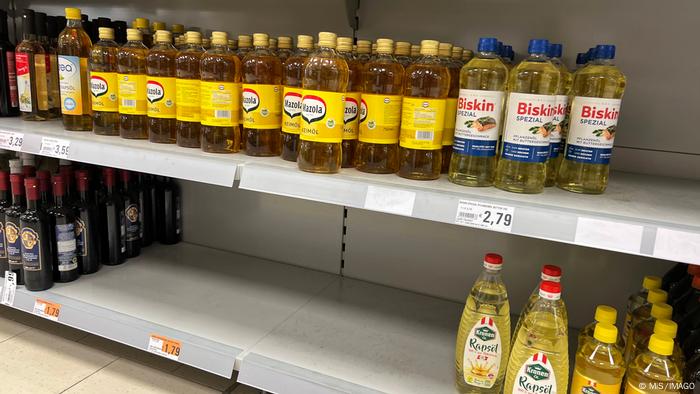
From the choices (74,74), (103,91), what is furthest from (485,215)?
(74,74)

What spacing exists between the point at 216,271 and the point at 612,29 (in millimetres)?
1499

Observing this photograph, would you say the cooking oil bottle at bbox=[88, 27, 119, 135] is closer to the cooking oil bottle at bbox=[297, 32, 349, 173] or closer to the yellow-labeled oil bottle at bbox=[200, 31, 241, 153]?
the yellow-labeled oil bottle at bbox=[200, 31, 241, 153]

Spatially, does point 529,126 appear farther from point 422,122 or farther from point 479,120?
point 422,122

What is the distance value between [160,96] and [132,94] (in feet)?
0.31

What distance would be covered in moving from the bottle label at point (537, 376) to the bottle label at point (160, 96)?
1.14 meters

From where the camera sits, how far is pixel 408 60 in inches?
49.8

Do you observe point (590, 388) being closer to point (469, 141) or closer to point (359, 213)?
point (469, 141)

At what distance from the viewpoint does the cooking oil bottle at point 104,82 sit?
144 cm

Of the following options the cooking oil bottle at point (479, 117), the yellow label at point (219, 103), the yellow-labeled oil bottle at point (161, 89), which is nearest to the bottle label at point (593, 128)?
the cooking oil bottle at point (479, 117)

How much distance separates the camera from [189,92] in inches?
52.3

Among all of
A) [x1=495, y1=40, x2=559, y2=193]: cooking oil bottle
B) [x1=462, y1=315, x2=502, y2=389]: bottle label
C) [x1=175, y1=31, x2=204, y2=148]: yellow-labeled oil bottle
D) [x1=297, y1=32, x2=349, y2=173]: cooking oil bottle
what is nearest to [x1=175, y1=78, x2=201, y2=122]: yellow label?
[x1=175, y1=31, x2=204, y2=148]: yellow-labeled oil bottle

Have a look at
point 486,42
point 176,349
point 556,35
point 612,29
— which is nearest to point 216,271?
point 176,349

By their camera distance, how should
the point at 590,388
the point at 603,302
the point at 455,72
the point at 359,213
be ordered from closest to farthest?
the point at 590,388 < the point at 455,72 < the point at 603,302 < the point at 359,213

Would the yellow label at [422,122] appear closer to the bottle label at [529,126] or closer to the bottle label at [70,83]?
the bottle label at [529,126]
